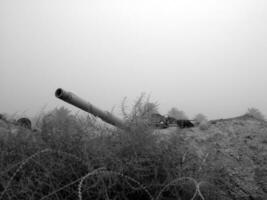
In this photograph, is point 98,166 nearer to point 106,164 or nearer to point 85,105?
point 106,164

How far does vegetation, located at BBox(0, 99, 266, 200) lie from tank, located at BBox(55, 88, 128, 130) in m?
0.68

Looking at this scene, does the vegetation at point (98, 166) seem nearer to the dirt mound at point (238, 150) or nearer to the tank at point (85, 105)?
the dirt mound at point (238, 150)

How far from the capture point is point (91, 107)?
146 inches

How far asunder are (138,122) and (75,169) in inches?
30.6

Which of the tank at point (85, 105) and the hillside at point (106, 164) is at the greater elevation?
the tank at point (85, 105)

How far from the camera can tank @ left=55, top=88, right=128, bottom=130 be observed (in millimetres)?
3461

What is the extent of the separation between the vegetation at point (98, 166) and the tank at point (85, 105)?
0.68 m

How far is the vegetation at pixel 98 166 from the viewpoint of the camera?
204 cm

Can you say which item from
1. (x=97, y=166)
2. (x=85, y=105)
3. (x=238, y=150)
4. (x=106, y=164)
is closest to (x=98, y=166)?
(x=97, y=166)

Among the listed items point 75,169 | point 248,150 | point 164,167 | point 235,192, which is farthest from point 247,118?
point 75,169

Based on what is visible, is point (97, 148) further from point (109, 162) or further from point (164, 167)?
point (164, 167)

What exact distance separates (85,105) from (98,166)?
59.8 inches

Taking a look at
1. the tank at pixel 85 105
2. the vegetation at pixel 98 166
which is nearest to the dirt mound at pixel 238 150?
the vegetation at pixel 98 166

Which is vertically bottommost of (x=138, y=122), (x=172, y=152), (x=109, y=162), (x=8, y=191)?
(x=8, y=191)
